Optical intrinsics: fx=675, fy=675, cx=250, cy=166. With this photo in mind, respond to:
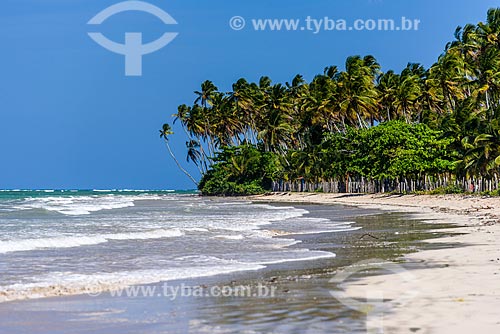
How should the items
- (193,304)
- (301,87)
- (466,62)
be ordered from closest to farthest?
(193,304) → (466,62) → (301,87)

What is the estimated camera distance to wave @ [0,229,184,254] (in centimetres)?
1841

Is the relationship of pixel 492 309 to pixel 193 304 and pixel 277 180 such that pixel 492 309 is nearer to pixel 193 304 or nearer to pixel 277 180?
pixel 193 304

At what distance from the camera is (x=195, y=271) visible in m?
12.9

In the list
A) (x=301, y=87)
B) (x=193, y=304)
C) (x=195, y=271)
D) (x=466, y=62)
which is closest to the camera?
(x=193, y=304)

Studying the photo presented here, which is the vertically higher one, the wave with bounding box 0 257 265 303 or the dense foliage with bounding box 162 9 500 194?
the dense foliage with bounding box 162 9 500 194

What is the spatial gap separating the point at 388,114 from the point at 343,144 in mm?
5870

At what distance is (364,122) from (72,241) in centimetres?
6157

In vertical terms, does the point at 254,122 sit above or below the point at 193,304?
above

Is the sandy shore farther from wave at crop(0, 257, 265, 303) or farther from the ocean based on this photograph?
wave at crop(0, 257, 265, 303)

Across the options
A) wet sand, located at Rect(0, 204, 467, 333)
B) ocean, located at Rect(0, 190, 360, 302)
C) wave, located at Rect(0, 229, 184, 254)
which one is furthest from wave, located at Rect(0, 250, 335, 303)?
wave, located at Rect(0, 229, 184, 254)

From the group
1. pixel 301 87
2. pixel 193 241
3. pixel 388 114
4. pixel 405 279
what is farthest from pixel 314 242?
pixel 301 87

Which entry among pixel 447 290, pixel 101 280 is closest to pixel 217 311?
pixel 447 290

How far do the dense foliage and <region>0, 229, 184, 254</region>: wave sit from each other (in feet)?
107

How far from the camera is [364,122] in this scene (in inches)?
3073
